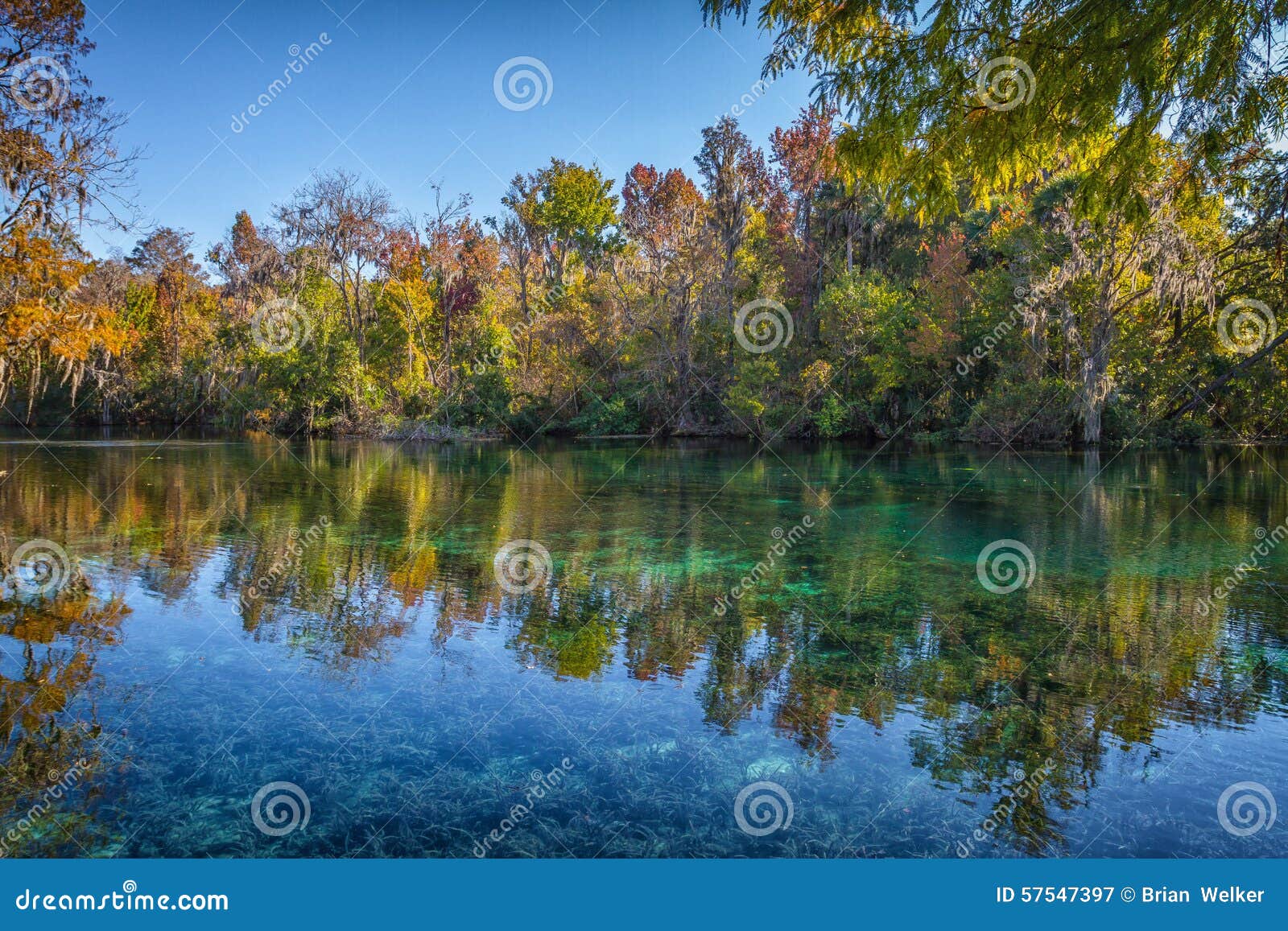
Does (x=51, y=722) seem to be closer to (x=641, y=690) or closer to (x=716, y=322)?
(x=641, y=690)

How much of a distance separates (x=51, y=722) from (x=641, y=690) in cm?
362

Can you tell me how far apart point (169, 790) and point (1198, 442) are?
39.2 metres

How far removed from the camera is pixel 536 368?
42.5 meters

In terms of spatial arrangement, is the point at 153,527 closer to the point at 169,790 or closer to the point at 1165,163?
the point at 169,790

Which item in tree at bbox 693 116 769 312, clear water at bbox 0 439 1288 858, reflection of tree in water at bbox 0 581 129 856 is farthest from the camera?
tree at bbox 693 116 769 312

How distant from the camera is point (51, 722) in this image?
4750 millimetres

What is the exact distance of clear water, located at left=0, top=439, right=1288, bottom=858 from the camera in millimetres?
3771

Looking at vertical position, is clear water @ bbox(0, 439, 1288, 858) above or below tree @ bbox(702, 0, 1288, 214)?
below

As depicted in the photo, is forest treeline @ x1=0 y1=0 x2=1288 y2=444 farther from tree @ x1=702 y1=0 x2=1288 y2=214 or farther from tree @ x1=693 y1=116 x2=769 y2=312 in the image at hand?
tree @ x1=702 y1=0 x2=1288 y2=214

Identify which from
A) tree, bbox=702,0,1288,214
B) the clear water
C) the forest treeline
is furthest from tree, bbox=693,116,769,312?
tree, bbox=702,0,1288,214

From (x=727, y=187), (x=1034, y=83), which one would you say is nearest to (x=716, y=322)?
(x=727, y=187)

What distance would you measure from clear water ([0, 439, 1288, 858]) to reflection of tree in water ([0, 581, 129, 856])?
0.07ft

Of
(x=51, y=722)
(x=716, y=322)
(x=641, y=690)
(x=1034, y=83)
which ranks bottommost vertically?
(x=51, y=722)

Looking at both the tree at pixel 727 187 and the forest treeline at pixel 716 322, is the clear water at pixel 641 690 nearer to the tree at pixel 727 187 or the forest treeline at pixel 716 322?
the forest treeline at pixel 716 322
